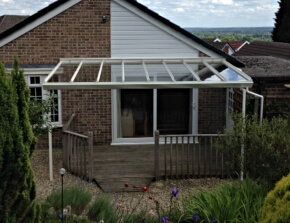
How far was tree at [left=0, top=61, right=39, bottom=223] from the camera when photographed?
5770 mm

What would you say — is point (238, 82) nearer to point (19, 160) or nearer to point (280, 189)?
point (280, 189)

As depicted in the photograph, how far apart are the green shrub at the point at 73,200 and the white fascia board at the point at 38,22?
23.8 ft

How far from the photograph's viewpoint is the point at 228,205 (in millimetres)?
7121

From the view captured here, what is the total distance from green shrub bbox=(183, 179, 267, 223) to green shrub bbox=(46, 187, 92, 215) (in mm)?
1924

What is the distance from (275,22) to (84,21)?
3436cm

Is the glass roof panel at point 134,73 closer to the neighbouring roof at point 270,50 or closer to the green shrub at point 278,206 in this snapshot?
the green shrub at point 278,206

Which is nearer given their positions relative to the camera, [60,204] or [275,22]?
[60,204]

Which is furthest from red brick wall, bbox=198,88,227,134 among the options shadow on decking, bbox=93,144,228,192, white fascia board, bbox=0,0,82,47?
white fascia board, bbox=0,0,82,47

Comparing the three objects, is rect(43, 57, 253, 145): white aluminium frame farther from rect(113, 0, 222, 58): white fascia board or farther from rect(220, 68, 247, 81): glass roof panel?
rect(113, 0, 222, 58): white fascia board

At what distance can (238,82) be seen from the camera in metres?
10.4

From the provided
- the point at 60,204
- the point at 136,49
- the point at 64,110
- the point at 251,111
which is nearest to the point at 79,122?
the point at 64,110

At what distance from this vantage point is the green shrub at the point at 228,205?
23.2ft

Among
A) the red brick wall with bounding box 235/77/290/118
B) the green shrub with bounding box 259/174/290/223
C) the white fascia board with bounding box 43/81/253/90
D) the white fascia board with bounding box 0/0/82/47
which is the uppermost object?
the white fascia board with bounding box 0/0/82/47

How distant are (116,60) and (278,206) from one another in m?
8.96
